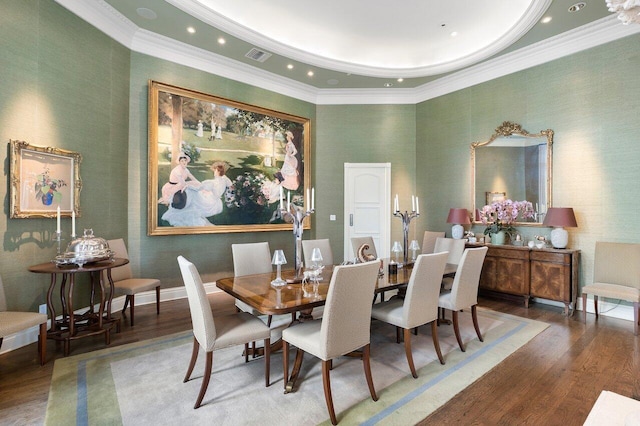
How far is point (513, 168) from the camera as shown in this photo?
16.7 feet

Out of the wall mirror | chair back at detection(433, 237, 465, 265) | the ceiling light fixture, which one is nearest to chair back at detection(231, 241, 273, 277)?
chair back at detection(433, 237, 465, 265)

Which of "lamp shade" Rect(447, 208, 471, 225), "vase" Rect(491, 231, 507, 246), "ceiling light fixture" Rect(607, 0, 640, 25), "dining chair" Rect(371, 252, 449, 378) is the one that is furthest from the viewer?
"lamp shade" Rect(447, 208, 471, 225)

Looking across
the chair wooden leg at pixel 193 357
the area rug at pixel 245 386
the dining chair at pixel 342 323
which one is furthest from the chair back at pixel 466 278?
Result: the chair wooden leg at pixel 193 357

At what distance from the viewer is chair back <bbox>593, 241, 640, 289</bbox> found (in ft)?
12.6

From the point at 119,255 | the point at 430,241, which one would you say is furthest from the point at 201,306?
the point at 430,241

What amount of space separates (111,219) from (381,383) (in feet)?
12.6

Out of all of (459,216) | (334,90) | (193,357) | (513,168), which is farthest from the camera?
(334,90)

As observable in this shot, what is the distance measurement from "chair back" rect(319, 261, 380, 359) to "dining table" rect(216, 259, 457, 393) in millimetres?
231

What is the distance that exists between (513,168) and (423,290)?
355 centimetres

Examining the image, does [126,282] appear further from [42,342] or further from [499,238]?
[499,238]

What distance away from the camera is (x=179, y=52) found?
15.7 ft

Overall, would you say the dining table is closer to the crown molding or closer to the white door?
the white door

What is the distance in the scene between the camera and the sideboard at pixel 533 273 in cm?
418

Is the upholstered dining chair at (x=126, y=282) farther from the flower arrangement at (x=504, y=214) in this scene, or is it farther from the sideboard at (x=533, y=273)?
the flower arrangement at (x=504, y=214)
